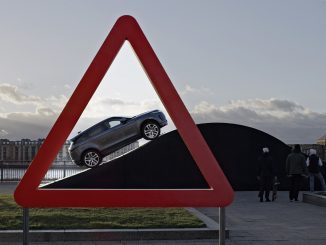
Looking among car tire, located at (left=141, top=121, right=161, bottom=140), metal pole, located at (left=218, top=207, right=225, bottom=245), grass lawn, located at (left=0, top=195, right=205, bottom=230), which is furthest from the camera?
grass lawn, located at (left=0, top=195, right=205, bottom=230)

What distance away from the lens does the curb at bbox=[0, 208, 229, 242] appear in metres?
9.61

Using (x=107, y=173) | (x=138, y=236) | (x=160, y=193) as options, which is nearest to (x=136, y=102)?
(x=160, y=193)

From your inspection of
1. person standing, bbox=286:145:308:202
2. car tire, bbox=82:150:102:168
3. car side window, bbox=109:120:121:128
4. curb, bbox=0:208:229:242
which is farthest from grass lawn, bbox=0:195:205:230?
person standing, bbox=286:145:308:202

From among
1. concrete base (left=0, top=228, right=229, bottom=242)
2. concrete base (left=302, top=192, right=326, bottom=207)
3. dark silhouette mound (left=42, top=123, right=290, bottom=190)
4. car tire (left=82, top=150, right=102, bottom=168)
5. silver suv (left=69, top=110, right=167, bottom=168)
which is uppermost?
silver suv (left=69, top=110, right=167, bottom=168)

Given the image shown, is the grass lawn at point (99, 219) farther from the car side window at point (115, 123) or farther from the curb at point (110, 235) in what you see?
the car side window at point (115, 123)

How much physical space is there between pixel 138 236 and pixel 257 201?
30.7 ft

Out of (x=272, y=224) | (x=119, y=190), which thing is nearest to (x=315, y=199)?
(x=272, y=224)

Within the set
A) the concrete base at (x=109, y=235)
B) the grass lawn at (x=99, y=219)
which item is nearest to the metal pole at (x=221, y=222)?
the concrete base at (x=109, y=235)

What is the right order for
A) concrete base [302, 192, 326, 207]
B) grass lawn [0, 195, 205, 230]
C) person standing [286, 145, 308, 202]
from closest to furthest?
grass lawn [0, 195, 205, 230], concrete base [302, 192, 326, 207], person standing [286, 145, 308, 202]

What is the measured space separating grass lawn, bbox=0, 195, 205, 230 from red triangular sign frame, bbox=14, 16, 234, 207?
179 inches

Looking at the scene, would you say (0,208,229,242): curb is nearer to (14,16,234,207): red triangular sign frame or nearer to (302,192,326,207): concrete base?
(14,16,234,207): red triangular sign frame

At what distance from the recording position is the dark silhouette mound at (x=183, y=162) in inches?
835

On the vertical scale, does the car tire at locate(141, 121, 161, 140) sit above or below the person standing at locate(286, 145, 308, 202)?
above

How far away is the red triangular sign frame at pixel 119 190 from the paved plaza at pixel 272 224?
382 centimetres
